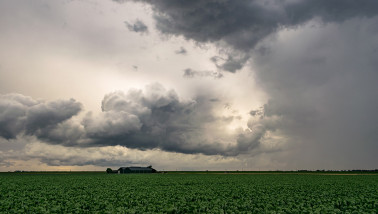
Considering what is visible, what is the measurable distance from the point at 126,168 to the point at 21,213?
164 metres

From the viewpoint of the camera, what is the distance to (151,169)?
636 ft

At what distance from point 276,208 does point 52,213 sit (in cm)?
1677

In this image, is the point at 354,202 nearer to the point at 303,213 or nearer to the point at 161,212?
the point at 303,213

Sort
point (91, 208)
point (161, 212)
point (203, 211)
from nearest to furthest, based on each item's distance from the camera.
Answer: point (161, 212), point (203, 211), point (91, 208)

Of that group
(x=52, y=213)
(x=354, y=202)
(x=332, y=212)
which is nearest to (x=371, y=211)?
(x=332, y=212)

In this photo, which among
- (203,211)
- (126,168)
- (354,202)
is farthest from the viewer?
(126,168)

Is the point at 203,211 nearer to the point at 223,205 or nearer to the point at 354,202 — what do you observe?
the point at 223,205

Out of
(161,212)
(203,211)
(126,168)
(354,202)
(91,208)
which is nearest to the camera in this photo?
(161,212)

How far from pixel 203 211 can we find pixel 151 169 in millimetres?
178306

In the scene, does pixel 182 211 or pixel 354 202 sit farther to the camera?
pixel 354 202

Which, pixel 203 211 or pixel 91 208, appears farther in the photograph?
pixel 91 208

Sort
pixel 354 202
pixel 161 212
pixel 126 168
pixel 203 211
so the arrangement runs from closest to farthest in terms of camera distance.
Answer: pixel 161 212
pixel 203 211
pixel 354 202
pixel 126 168

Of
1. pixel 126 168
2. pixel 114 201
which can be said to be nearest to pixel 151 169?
pixel 126 168

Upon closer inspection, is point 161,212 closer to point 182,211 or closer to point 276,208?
point 182,211
